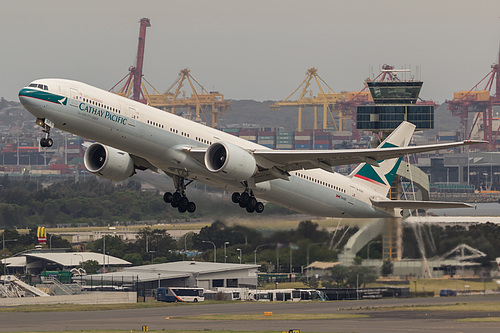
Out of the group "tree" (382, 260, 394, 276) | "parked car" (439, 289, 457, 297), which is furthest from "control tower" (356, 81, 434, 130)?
"tree" (382, 260, 394, 276)

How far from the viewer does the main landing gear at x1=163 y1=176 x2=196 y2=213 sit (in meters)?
56.3

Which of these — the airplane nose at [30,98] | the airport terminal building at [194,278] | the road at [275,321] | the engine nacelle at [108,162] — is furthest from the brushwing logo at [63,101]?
the airport terminal building at [194,278]

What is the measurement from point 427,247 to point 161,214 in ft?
246

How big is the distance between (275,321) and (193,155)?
15873 mm

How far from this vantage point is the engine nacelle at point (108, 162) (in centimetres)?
5359

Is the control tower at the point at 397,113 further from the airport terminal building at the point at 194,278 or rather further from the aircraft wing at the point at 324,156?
the aircraft wing at the point at 324,156

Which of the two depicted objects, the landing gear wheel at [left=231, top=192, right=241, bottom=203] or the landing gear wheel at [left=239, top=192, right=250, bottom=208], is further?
the landing gear wheel at [left=231, top=192, right=241, bottom=203]

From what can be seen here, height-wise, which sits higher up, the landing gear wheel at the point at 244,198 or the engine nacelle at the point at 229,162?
the engine nacelle at the point at 229,162

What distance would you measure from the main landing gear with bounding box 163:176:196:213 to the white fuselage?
2224 millimetres

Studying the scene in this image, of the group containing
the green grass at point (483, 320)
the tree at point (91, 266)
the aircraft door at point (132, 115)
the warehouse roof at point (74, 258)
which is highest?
the aircraft door at point (132, 115)

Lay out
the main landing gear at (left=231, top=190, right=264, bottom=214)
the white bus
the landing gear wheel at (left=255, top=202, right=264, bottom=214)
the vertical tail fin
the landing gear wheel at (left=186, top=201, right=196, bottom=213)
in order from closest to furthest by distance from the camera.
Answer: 1. the main landing gear at (left=231, top=190, right=264, bottom=214)
2. the landing gear wheel at (left=255, top=202, right=264, bottom=214)
3. the landing gear wheel at (left=186, top=201, right=196, bottom=213)
4. the vertical tail fin
5. the white bus

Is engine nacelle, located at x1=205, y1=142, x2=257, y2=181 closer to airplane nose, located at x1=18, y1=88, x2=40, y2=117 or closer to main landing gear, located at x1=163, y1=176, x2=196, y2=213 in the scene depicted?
main landing gear, located at x1=163, y1=176, x2=196, y2=213

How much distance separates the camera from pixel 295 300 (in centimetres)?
7919

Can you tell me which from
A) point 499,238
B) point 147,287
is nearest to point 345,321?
point 499,238
